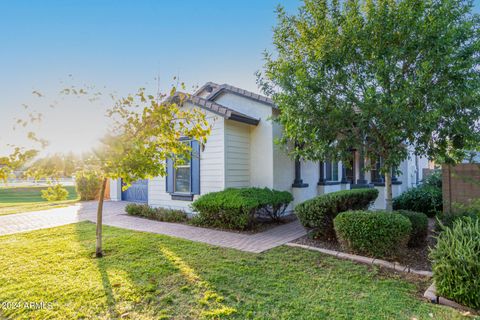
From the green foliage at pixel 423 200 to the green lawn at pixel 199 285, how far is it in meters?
6.93

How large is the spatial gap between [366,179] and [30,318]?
14064 millimetres

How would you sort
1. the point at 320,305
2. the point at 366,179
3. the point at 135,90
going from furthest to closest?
the point at 366,179 < the point at 135,90 < the point at 320,305

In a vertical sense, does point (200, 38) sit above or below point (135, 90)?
above

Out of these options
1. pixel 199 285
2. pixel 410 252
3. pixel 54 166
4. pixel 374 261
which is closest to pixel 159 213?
pixel 54 166

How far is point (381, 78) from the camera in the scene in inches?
205

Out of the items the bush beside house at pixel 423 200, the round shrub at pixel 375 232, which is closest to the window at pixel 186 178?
the round shrub at pixel 375 232

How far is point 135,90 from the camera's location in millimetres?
5145

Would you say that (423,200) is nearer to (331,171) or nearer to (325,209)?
(331,171)

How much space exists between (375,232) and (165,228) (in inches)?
215

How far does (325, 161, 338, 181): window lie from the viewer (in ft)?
39.0

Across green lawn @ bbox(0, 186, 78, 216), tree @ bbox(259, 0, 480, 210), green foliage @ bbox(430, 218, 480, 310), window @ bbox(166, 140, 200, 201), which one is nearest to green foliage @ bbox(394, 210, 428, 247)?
tree @ bbox(259, 0, 480, 210)

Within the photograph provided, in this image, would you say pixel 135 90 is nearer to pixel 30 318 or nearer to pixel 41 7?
pixel 30 318

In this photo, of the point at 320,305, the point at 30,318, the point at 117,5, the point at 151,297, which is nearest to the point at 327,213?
the point at 320,305

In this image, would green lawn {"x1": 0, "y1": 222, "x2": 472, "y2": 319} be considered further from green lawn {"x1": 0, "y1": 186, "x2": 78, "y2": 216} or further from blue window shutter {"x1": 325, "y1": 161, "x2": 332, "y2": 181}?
green lawn {"x1": 0, "y1": 186, "x2": 78, "y2": 216}
